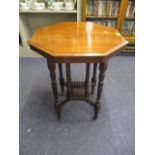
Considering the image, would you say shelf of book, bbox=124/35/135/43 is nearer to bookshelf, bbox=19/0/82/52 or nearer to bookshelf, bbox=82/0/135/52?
bookshelf, bbox=82/0/135/52

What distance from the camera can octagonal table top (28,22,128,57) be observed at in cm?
101

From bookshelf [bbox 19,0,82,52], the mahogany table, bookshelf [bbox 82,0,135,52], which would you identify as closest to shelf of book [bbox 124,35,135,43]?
bookshelf [bbox 82,0,135,52]

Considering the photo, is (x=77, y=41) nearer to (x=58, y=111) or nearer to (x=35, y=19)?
(x=58, y=111)

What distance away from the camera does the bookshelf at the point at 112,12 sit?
2150mm

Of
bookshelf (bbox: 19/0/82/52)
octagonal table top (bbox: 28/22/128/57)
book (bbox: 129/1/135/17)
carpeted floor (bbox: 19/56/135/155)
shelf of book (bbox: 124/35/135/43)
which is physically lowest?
carpeted floor (bbox: 19/56/135/155)

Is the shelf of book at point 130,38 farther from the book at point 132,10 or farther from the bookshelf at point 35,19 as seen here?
the bookshelf at point 35,19

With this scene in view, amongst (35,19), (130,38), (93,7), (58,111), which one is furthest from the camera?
(35,19)

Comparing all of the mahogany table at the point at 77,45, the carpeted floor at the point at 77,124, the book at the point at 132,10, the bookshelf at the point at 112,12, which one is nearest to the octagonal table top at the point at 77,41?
the mahogany table at the point at 77,45

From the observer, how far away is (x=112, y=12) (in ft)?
7.35

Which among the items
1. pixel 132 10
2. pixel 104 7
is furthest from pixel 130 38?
pixel 104 7

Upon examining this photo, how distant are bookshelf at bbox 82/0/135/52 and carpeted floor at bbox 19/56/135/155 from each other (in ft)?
2.85

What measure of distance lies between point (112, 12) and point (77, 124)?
1.66 metres

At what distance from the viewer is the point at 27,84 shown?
1.95 meters
